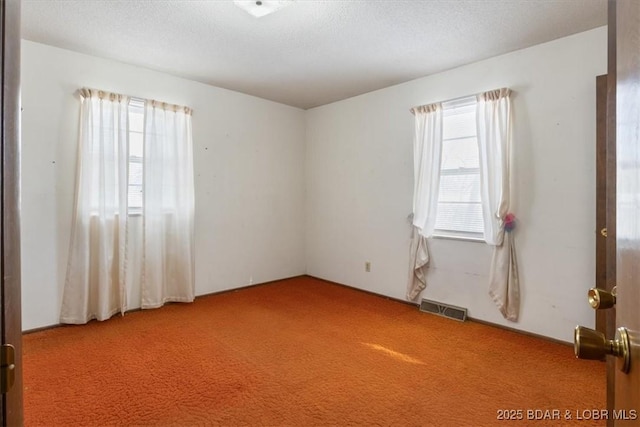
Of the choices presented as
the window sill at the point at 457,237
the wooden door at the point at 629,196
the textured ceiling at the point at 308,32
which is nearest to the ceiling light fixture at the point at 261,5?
the textured ceiling at the point at 308,32

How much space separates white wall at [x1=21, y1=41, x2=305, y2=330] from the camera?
290cm

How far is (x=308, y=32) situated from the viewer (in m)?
2.66

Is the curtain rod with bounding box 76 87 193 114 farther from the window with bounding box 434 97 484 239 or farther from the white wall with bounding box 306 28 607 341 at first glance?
the window with bounding box 434 97 484 239

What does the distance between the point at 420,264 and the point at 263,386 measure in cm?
211

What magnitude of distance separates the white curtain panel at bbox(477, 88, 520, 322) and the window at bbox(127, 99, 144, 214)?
3.36 metres

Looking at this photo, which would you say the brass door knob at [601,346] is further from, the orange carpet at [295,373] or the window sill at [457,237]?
the window sill at [457,237]

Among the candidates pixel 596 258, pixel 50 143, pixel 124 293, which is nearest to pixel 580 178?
pixel 596 258

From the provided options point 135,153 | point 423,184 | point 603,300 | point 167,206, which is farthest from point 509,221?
point 135,153

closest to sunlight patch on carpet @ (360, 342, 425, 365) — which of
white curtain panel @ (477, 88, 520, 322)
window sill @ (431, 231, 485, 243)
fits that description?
white curtain panel @ (477, 88, 520, 322)

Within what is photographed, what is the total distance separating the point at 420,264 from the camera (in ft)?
11.7

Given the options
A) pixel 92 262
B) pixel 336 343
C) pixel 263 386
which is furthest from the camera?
pixel 92 262

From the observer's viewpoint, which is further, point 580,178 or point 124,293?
point 124,293

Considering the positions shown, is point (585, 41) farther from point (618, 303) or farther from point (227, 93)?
point (227, 93)

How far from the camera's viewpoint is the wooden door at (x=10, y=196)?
0.57 m
